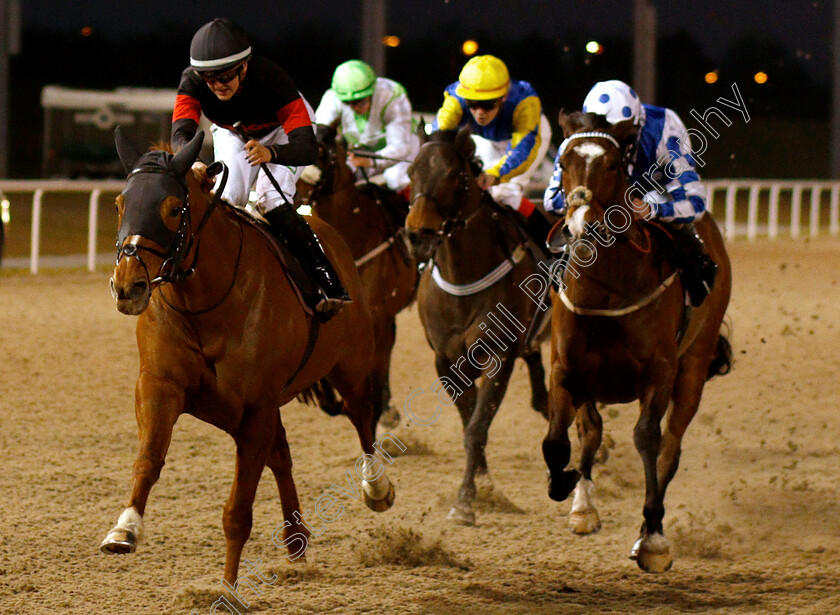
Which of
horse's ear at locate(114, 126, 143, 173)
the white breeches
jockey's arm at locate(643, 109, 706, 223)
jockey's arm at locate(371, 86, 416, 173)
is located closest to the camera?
horse's ear at locate(114, 126, 143, 173)

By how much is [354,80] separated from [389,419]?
2.13m

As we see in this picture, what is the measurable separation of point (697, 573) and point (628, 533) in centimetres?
60

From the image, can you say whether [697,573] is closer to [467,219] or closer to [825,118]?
[467,219]

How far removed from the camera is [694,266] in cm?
481

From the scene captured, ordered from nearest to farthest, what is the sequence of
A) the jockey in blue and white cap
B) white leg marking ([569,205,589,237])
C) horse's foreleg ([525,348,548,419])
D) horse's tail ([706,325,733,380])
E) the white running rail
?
1. white leg marking ([569,205,589,237])
2. the jockey in blue and white cap
3. horse's tail ([706,325,733,380])
4. horse's foreleg ([525,348,548,419])
5. the white running rail

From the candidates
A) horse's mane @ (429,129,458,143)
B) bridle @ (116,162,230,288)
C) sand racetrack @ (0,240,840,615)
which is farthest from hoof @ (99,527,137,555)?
horse's mane @ (429,129,458,143)

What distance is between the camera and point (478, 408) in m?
5.43

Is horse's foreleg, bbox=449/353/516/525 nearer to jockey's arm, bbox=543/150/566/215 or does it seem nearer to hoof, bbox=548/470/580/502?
hoof, bbox=548/470/580/502

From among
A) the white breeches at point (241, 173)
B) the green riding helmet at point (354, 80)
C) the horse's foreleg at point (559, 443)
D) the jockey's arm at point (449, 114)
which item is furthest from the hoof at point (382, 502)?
the green riding helmet at point (354, 80)

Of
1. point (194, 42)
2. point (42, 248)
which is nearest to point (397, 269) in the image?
point (194, 42)

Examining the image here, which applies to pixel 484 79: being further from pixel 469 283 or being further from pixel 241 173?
pixel 241 173

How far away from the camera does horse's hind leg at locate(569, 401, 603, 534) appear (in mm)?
4680

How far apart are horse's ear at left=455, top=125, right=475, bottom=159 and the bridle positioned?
1.93 m

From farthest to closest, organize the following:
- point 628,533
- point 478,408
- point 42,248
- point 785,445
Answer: point 42,248
point 785,445
point 478,408
point 628,533
